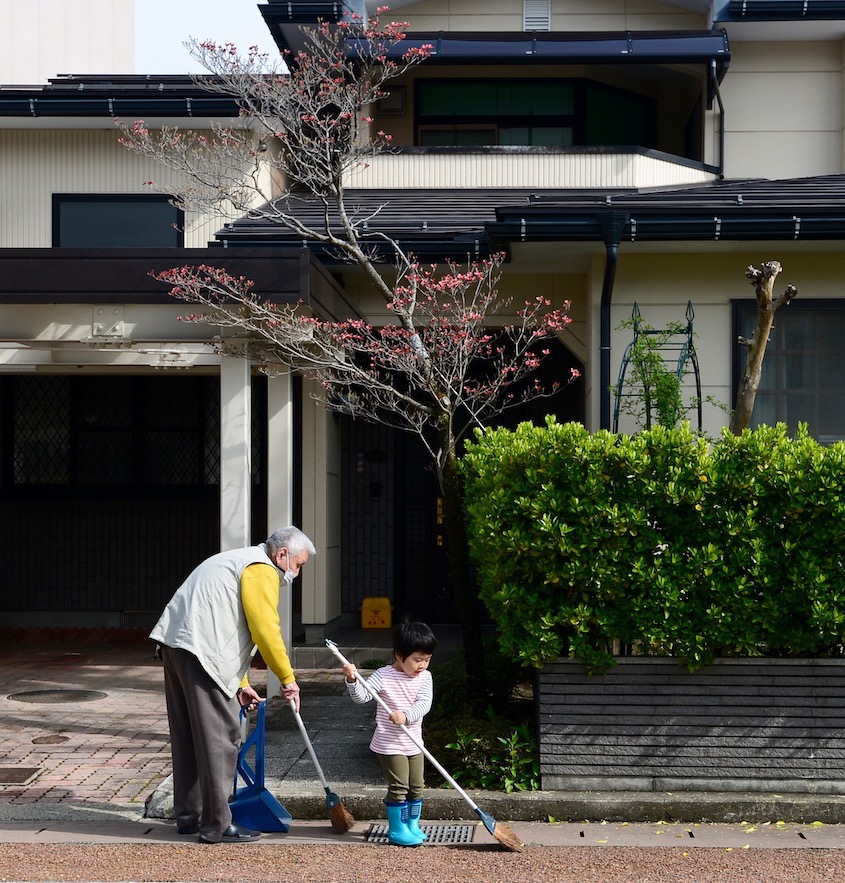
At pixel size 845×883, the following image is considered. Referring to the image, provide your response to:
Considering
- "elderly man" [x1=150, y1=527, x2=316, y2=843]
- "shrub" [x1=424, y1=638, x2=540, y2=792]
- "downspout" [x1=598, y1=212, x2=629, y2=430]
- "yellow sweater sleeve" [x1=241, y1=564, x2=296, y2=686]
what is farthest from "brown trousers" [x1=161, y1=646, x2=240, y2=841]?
"downspout" [x1=598, y1=212, x2=629, y2=430]

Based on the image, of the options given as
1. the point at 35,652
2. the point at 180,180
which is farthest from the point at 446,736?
the point at 180,180

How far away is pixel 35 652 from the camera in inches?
511

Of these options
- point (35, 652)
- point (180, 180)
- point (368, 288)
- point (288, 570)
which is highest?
point (180, 180)

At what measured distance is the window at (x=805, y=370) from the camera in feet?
34.6

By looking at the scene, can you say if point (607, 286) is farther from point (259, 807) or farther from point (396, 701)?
point (259, 807)

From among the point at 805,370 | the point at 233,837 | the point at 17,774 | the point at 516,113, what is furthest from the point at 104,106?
the point at 233,837

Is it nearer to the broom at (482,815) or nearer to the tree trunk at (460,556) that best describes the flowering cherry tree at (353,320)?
the tree trunk at (460,556)

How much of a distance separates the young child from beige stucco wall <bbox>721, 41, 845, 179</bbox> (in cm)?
890

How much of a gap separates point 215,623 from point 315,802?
4.18 ft

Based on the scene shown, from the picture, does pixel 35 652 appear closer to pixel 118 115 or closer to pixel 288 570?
pixel 118 115

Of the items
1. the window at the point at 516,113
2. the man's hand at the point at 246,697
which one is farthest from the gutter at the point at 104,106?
the man's hand at the point at 246,697

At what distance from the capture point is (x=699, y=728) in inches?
278

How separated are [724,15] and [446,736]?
9159mm

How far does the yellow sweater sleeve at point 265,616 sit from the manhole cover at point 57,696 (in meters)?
4.35
